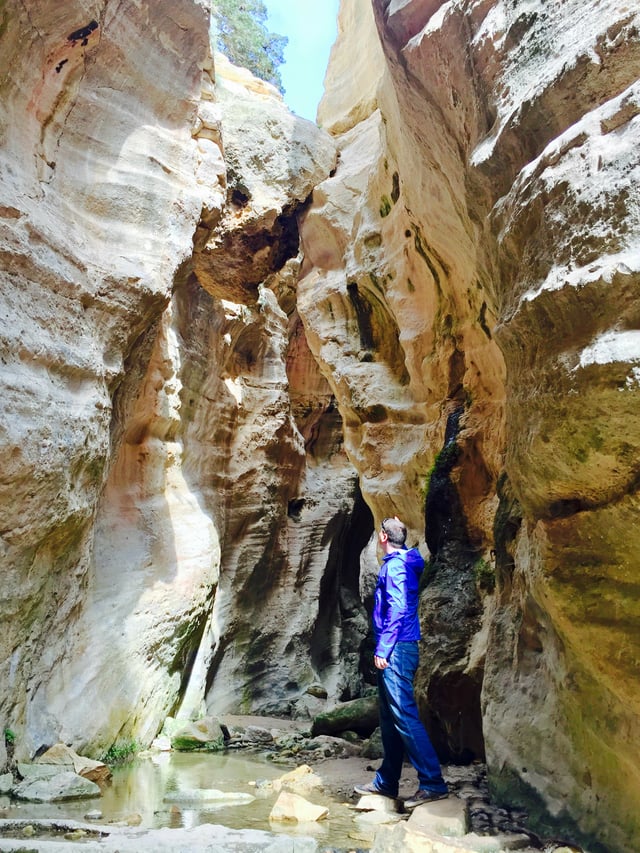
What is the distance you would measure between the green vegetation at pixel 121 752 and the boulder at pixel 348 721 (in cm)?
208

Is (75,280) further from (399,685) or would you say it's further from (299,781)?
(299,781)

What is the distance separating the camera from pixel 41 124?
5.71 m

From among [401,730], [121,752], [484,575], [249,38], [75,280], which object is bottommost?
[121,752]

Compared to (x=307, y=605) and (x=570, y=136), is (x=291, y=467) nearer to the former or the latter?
(x=307, y=605)

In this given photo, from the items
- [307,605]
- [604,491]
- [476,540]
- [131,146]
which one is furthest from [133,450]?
[604,491]

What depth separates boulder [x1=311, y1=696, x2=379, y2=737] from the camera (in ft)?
25.3

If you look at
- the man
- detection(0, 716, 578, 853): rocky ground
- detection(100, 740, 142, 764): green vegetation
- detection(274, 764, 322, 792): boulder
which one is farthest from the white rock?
detection(100, 740, 142, 764): green vegetation

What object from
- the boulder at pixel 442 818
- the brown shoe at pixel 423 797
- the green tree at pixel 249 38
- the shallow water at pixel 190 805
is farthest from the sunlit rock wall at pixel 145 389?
the green tree at pixel 249 38

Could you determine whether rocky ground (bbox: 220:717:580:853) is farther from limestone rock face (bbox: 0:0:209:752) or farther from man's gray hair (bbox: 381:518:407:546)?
limestone rock face (bbox: 0:0:209:752)

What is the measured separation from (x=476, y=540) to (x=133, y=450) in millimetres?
4461

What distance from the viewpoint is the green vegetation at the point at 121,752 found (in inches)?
244

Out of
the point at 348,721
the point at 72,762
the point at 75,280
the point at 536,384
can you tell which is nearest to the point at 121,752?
the point at 72,762

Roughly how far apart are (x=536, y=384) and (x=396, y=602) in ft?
6.19

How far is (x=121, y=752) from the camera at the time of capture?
6.45m
